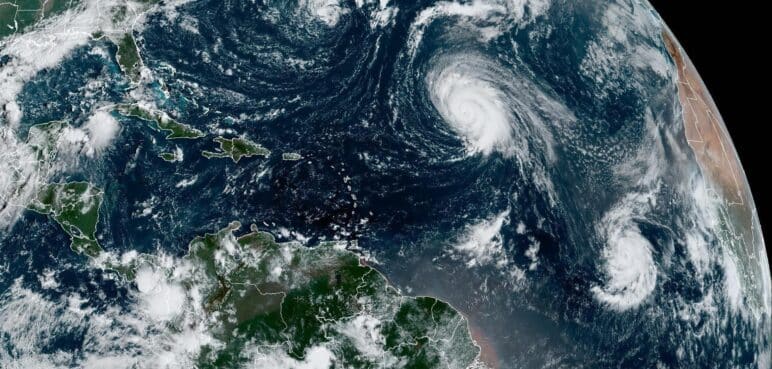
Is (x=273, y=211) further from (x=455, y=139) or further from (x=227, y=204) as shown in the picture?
(x=455, y=139)

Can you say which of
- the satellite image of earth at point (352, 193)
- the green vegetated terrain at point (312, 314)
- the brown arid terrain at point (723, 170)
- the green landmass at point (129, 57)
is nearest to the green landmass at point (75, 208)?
the satellite image of earth at point (352, 193)

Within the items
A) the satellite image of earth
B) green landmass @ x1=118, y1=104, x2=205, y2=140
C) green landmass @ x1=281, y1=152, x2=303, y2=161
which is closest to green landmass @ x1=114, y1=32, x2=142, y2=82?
the satellite image of earth

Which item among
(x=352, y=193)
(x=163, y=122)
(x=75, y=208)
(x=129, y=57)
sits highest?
(x=129, y=57)

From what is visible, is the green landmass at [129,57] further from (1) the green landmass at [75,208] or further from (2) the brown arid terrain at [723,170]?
(2) the brown arid terrain at [723,170]

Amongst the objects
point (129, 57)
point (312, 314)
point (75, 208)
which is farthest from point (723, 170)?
point (75, 208)

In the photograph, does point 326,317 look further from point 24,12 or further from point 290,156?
point 24,12

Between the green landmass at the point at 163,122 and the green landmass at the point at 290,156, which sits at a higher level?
the green landmass at the point at 290,156

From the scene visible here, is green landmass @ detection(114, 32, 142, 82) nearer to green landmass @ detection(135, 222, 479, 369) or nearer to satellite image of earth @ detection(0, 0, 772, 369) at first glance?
satellite image of earth @ detection(0, 0, 772, 369)
